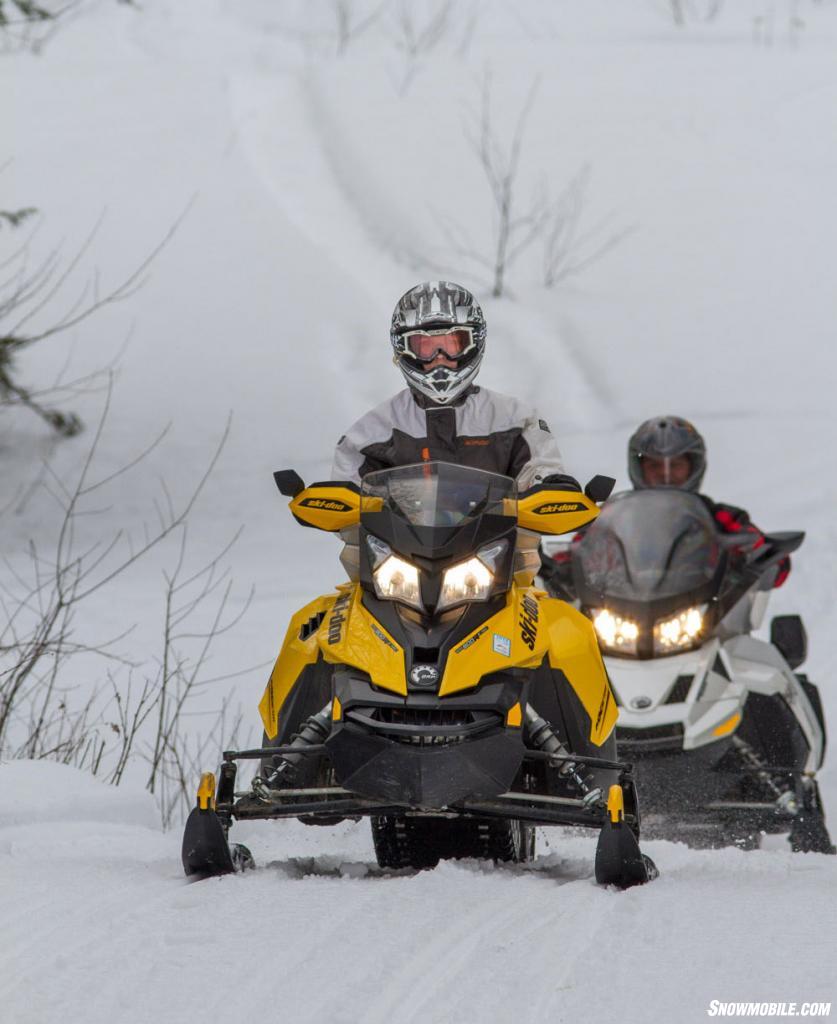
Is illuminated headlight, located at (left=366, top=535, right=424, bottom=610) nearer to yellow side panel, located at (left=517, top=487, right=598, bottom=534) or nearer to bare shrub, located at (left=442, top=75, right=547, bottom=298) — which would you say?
yellow side panel, located at (left=517, top=487, right=598, bottom=534)

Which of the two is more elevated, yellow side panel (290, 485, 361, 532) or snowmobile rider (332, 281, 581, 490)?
snowmobile rider (332, 281, 581, 490)

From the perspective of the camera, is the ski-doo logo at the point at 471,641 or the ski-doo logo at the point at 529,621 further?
the ski-doo logo at the point at 529,621

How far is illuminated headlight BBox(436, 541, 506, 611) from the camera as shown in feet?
15.7

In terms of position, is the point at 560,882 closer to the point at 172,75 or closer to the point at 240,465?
the point at 240,465

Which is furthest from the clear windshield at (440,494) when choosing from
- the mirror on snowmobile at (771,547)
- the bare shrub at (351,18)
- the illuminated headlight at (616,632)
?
the bare shrub at (351,18)

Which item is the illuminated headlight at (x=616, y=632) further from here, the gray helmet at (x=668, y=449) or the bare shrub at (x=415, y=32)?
the bare shrub at (x=415, y=32)

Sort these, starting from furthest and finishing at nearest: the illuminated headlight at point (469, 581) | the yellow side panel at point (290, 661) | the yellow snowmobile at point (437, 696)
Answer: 1. the yellow side panel at point (290, 661)
2. the illuminated headlight at point (469, 581)
3. the yellow snowmobile at point (437, 696)

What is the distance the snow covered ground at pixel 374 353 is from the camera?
3787mm

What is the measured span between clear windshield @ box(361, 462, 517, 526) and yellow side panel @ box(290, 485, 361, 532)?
4 centimetres

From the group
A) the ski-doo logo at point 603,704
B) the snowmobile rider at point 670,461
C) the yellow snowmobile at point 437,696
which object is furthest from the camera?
the snowmobile rider at point 670,461

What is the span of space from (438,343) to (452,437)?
1.11 feet

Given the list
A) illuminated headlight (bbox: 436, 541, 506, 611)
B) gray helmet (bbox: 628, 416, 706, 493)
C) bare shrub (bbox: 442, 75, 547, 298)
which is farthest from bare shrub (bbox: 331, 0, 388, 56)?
illuminated headlight (bbox: 436, 541, 506, 611)

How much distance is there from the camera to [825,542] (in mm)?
12781

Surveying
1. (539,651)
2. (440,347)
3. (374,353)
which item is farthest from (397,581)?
(374,353)
